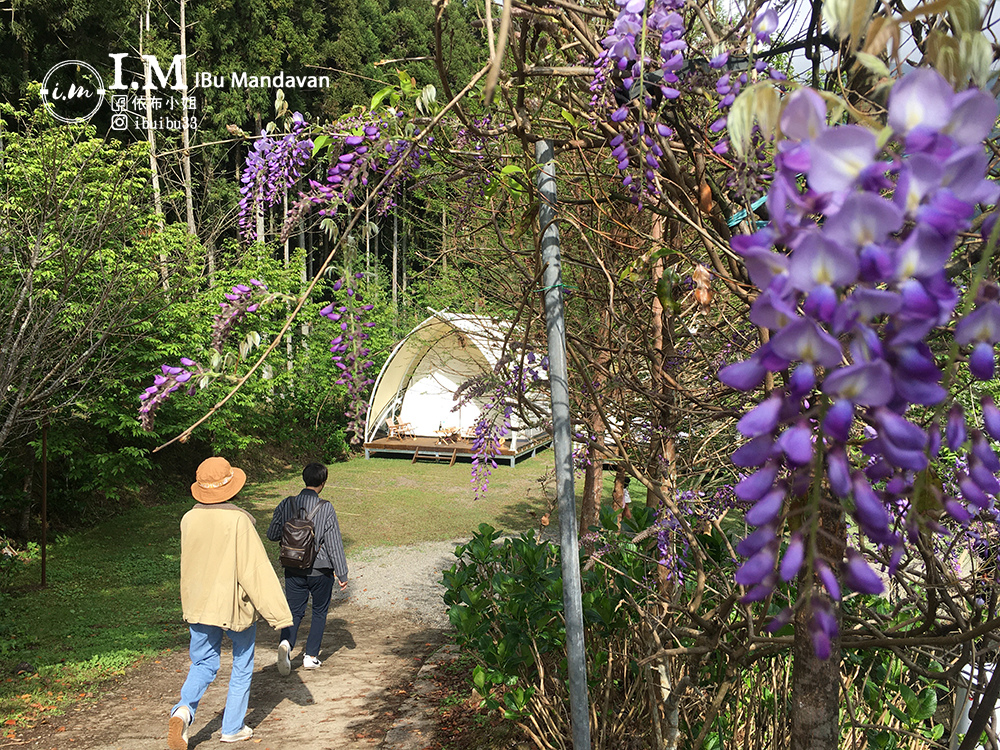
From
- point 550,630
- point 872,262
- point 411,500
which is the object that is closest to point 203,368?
point 872,262

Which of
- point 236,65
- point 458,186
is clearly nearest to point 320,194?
point 458,186

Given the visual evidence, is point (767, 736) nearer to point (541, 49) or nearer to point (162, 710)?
point (541, 49)

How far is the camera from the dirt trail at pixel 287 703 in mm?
3887

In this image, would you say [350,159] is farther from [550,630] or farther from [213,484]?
[213,484]

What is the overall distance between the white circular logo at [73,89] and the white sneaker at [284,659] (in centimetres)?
1374

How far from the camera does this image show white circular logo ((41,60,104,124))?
49.0ft

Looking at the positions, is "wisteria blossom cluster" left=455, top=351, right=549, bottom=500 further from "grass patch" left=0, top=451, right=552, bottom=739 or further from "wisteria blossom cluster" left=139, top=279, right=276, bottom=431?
"grass patch" left=0, top=451, right=552, bottom=739

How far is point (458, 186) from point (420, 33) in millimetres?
20367

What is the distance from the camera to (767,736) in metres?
2.61

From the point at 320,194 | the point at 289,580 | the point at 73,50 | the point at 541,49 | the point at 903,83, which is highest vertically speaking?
the point at 73,50

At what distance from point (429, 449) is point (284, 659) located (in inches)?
399

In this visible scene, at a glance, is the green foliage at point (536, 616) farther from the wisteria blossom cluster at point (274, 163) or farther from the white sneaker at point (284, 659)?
the wisteria blossom cluster at point (274, 163)

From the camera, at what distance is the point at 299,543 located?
188 inches

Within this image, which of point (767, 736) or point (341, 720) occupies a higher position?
point (767, 736)
